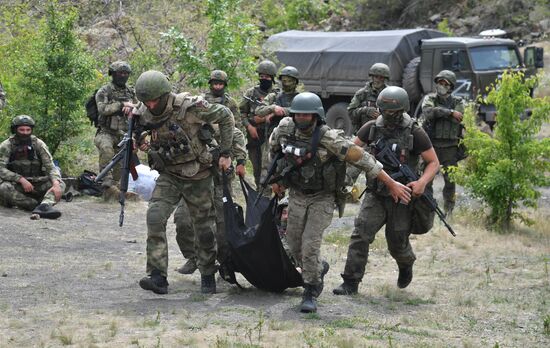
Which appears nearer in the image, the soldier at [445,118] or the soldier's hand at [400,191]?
the soldier's hand at [400,191]

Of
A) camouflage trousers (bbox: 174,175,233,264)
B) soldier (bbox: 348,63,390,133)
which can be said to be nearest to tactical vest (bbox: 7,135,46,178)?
soldier (bbox: 348,63,390,133)

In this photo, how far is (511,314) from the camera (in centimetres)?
779

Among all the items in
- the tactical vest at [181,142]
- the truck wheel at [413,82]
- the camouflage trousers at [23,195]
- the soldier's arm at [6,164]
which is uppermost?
the truck wheel at [413,82]

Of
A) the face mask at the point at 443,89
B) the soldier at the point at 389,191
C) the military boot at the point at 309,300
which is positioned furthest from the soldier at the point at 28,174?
the military boot at the point at 309,300

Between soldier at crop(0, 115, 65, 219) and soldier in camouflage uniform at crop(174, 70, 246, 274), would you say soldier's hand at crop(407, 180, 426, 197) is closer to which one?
soldier in camouflage uniform at crop(174, 70, 246, 274)

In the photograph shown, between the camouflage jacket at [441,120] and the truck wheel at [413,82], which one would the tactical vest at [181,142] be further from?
the truck wheel at [413,82]

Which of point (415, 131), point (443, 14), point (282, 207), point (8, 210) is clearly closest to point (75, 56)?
point (8, 210)

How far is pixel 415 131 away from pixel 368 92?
3298mm

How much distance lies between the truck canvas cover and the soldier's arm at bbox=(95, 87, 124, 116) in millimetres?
7964

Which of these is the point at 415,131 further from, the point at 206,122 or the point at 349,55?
the point at 349,55

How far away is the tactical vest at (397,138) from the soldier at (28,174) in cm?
509

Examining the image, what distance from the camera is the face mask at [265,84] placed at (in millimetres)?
11336

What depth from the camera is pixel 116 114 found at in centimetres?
1228

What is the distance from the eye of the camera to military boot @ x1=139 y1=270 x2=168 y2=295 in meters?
7.46
